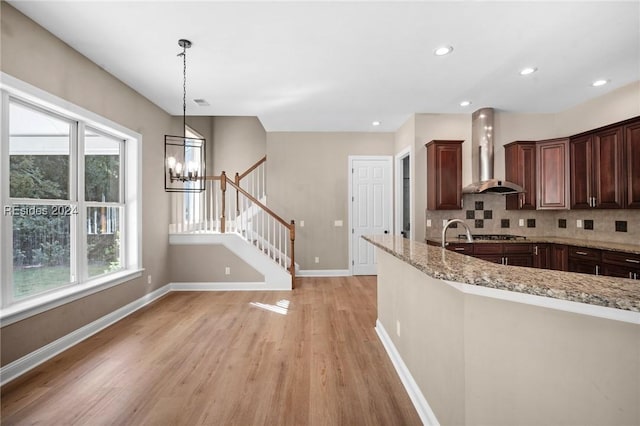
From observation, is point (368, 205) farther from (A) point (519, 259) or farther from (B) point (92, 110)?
(B) point (92, 110)

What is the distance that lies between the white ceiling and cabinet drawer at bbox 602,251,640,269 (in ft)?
6.87

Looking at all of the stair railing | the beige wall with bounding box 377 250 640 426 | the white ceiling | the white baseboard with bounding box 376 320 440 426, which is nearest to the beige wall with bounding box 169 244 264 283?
the stair railing

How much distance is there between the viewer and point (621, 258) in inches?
125

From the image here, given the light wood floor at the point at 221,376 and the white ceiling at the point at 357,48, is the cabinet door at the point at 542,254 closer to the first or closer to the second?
the white ceiling at the point at 357,48

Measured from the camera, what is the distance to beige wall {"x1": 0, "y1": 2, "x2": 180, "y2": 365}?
2.32m

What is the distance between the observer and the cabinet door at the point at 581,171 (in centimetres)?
391

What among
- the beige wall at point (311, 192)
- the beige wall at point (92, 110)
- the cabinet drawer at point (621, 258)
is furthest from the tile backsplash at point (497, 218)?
the beige wall at point (92, 110)

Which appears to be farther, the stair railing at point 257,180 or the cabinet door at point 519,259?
the stair railing at point 257,180

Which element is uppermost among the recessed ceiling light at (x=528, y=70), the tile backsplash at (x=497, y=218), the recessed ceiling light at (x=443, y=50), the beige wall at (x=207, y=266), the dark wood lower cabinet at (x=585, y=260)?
the recessed ceiling light at (x=528, y=70)

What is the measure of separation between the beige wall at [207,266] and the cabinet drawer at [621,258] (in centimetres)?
467

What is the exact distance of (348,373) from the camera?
2.39 meters

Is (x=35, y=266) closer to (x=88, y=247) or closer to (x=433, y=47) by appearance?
(x=88, y=247)

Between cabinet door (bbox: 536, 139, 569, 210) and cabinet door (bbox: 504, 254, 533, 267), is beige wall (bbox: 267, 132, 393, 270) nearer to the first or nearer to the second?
cabinet door (bbox: 504, 254, 533, 267)

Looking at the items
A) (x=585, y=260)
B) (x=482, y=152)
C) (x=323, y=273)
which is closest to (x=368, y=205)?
(x=323, y=273)
